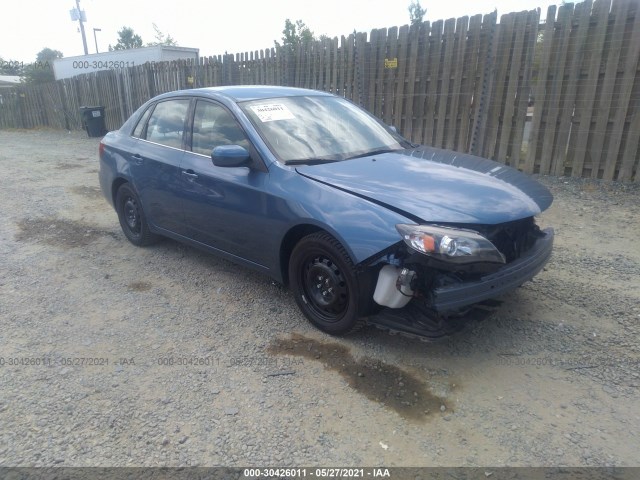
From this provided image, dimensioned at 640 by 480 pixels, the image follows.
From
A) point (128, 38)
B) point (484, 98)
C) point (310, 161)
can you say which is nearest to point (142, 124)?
point (310, 161)

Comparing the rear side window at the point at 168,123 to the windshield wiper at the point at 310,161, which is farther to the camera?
the rear side window at the point at 168,123

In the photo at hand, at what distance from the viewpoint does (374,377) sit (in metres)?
3.02

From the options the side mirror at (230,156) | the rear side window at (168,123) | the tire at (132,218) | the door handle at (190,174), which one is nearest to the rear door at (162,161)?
Result: the rear side window at (168,123)

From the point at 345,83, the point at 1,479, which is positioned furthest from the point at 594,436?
the point at 345,83

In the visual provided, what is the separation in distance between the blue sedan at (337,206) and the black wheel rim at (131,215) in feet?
1.05

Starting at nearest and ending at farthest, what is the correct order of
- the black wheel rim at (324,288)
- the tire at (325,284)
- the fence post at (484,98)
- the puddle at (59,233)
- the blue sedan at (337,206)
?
the blue sedan at (337,206), the tire at (325,284), the black wheel rim at (324,288), the puddle at (59,233), the fence post at (484,98)

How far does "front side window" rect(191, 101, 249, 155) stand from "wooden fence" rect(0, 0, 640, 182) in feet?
15.4

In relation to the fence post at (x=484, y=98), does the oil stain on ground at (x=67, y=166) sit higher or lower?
lower

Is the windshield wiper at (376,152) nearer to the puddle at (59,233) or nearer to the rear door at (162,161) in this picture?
the rear door at (162,161)

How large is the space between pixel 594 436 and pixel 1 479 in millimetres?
3019

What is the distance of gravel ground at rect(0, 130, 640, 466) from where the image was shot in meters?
2.47

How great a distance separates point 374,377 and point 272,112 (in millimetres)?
2372

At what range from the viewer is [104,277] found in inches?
187

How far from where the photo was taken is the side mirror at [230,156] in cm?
364
